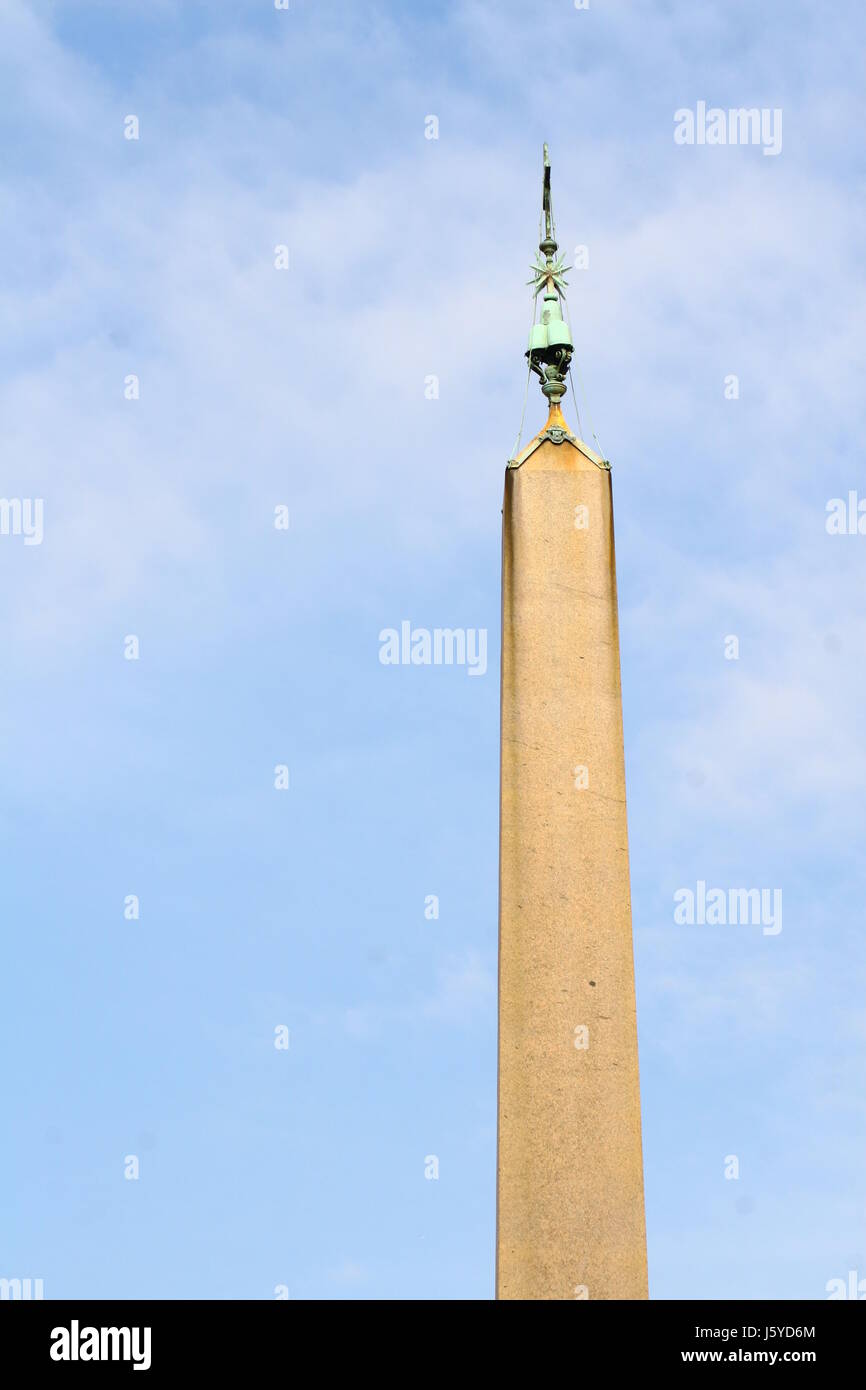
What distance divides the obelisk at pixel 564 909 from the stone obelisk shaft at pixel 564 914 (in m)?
0.01

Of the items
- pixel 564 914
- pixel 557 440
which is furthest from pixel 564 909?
pixel 557 440

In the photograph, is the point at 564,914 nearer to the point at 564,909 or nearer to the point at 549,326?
the point at 564,909

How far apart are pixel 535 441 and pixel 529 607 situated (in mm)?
2045

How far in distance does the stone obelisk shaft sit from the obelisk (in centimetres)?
1

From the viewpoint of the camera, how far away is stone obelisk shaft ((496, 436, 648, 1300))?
70.2 feet

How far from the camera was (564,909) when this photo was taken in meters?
22.2

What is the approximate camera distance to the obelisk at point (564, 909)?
70.3ft

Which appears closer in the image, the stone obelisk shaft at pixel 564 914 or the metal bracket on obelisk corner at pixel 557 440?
the stone obelisk shaft at pixel 564 914

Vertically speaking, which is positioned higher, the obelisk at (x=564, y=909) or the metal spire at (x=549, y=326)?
the metal spire at (x=549, y=326)

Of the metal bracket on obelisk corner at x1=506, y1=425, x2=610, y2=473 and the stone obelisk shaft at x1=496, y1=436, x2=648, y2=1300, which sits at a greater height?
the metal bracket on obelisk corner at x1=506, y1=425, x2=610, y2=473
